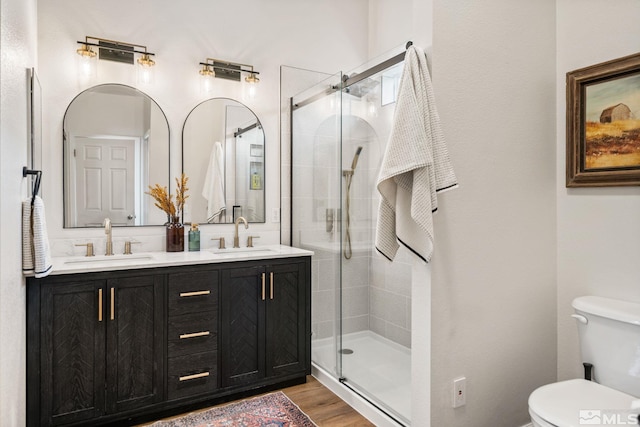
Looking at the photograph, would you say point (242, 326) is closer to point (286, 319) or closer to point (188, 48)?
point (286, 319)

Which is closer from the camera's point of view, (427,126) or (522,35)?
(427,126)

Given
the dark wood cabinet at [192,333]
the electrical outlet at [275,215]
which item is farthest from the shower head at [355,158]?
the dark wood cabinet at [192,333]

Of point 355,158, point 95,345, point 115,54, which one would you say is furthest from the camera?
point 355,158

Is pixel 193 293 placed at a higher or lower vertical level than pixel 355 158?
lower

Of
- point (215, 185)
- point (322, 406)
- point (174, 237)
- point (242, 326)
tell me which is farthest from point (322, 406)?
point (215, 185)

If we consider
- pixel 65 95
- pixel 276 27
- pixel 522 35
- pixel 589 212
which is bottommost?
pixel 589 212

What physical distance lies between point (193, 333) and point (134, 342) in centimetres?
31

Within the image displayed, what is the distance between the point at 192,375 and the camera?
223cm

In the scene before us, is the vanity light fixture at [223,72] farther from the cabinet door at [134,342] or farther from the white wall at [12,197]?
the cabinet door at [134,342]

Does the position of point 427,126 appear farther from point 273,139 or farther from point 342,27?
point 342,27

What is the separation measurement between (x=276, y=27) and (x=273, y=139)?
35.0 inches

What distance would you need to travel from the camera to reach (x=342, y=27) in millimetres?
3385

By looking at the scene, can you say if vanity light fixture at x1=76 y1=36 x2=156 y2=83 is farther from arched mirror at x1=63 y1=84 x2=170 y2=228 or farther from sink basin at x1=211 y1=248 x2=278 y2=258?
sink basin at x1=211 y1=248 x2=278 y2=258

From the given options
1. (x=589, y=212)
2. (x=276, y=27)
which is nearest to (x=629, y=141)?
(x=589, y=212)
